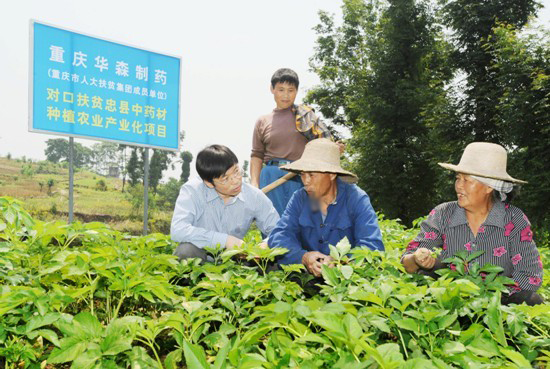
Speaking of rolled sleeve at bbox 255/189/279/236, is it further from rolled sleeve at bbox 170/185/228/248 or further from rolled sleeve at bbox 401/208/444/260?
rolled sleeve at bbox 401/208/444/260

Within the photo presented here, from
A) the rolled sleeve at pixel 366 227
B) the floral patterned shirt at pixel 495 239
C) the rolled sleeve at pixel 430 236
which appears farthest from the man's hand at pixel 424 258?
the rolled sleeve at pixel 366 227

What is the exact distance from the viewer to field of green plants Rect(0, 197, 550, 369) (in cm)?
147

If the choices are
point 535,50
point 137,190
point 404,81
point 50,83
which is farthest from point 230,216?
point 137,190

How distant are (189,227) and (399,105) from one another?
25.3 metres

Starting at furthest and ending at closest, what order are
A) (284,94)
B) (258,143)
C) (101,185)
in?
(101,185)
(258,143)
(284,94)

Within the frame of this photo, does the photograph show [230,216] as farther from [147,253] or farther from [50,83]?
[50,83]

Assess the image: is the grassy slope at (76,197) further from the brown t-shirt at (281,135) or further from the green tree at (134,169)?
the brown t-shirt at (281,135)

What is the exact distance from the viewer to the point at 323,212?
3.47 meters

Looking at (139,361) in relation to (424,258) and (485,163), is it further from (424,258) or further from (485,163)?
(485,163)

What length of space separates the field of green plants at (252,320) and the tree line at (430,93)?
16.4 m

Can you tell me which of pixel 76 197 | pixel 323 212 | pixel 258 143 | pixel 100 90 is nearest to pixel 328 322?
pixel 323 212

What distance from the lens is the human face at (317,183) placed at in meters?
3.36

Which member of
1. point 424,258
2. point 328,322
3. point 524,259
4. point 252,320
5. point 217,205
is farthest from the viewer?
point 217,205

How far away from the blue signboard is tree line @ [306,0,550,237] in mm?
12932
